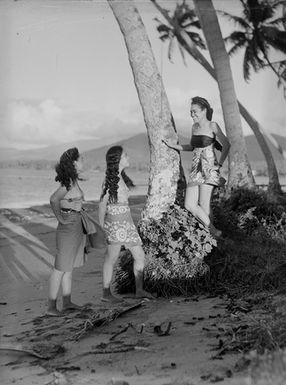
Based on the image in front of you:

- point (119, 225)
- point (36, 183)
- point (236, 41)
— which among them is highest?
point (236, 41)

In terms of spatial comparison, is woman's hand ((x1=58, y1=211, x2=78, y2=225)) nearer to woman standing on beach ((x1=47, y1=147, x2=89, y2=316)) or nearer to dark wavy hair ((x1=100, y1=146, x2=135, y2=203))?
woman standing on beach ((x1=47, y1=147, x2=89, y2=316))

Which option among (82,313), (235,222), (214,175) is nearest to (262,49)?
(235,222)

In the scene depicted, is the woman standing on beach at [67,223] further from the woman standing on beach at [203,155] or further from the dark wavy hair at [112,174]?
the woman standing on beach at [203,155]

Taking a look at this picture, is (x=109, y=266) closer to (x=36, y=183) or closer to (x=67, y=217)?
(x=67, y=217)

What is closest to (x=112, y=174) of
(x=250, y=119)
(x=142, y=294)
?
(x=142, y=294)

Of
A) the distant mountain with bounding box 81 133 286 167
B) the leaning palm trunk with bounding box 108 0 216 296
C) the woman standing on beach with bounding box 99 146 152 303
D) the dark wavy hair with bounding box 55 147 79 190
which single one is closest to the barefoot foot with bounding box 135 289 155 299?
the woman standing on beach with bounding box 99 146 152 303

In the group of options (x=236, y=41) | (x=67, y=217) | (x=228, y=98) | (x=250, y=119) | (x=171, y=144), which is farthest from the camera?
(x=236, y=41)

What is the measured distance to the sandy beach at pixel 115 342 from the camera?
11.3 feet

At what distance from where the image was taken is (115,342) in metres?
4.00

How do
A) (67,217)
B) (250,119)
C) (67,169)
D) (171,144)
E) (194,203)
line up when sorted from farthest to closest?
1. (250,119)
2. (171,144)
3. (194,203)
4. (67,217)
5. (67,169)

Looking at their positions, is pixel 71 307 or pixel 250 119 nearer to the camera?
pixel 71 307

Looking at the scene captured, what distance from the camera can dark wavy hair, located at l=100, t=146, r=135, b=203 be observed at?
452 cm

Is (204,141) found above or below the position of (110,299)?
above

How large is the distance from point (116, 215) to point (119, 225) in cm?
8
